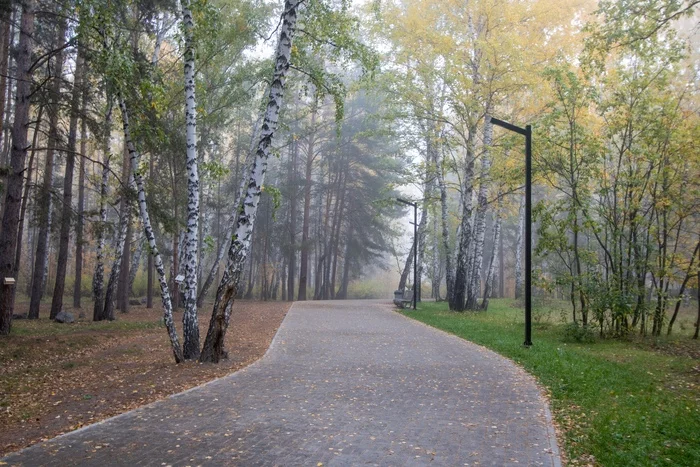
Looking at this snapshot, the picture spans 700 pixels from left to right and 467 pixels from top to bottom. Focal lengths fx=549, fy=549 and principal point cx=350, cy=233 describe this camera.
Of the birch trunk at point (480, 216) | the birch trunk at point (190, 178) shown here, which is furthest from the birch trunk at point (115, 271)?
the birch trunk at point (480, 216)

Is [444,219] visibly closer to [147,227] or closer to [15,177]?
[15,177]

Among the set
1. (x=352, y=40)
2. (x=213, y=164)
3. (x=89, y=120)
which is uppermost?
(x=352, y=40)

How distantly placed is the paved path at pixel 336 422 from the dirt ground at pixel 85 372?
555mm

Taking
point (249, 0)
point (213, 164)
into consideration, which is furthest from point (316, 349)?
point (249, 0)

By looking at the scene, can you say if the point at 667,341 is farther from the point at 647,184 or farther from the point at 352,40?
the point at 352,40

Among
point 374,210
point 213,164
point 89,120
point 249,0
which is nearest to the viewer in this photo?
point 213,164

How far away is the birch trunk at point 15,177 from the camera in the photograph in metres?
12.0

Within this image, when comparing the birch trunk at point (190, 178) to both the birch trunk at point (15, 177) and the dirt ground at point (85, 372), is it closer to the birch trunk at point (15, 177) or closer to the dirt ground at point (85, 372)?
the dirt ground at point (85, 372)

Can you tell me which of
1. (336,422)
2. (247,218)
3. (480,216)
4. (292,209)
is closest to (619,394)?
(336,422)

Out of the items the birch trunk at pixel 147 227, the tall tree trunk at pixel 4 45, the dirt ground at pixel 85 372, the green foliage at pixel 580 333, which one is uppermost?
the tall tree trunk at pixel 4 45

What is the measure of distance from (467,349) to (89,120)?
10364 millimetres

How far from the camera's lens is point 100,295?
1742cm

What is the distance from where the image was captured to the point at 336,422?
6023 mm

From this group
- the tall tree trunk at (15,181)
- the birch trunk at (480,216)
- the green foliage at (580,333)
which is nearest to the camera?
the tall tree trunk at (15,181)
